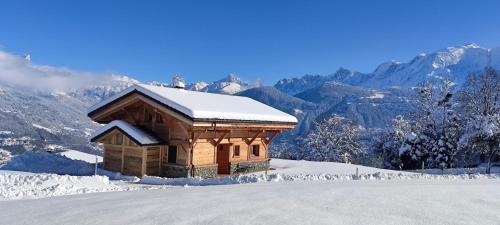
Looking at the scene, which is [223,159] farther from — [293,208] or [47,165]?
[293,208]

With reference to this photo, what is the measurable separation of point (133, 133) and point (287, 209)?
1582cm

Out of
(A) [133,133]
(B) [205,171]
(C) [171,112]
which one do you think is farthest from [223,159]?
(A) [133,133]

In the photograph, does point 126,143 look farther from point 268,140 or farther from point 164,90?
point 268,140

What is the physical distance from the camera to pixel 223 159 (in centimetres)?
2525

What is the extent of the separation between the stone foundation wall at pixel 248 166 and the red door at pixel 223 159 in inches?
14.8

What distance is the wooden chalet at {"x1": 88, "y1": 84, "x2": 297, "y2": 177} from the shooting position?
863 inches

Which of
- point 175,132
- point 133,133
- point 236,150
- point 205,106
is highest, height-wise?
point 205,106

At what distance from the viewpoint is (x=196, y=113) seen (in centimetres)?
2058

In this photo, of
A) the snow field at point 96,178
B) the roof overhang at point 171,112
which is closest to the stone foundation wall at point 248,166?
the snow field at point 96,178

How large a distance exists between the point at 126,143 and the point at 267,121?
8323mm

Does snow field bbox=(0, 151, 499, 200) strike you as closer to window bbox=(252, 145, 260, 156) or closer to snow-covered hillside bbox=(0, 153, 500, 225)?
window bbox=(252, 145, 260, 156)

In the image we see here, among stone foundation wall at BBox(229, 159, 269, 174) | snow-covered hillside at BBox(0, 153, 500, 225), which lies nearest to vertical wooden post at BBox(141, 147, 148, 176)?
stone foundation wall at BBox(229, 159, 269, 174)

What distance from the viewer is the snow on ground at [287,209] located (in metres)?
7.07

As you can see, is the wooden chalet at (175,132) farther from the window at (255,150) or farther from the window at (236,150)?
the window at (255,150)
